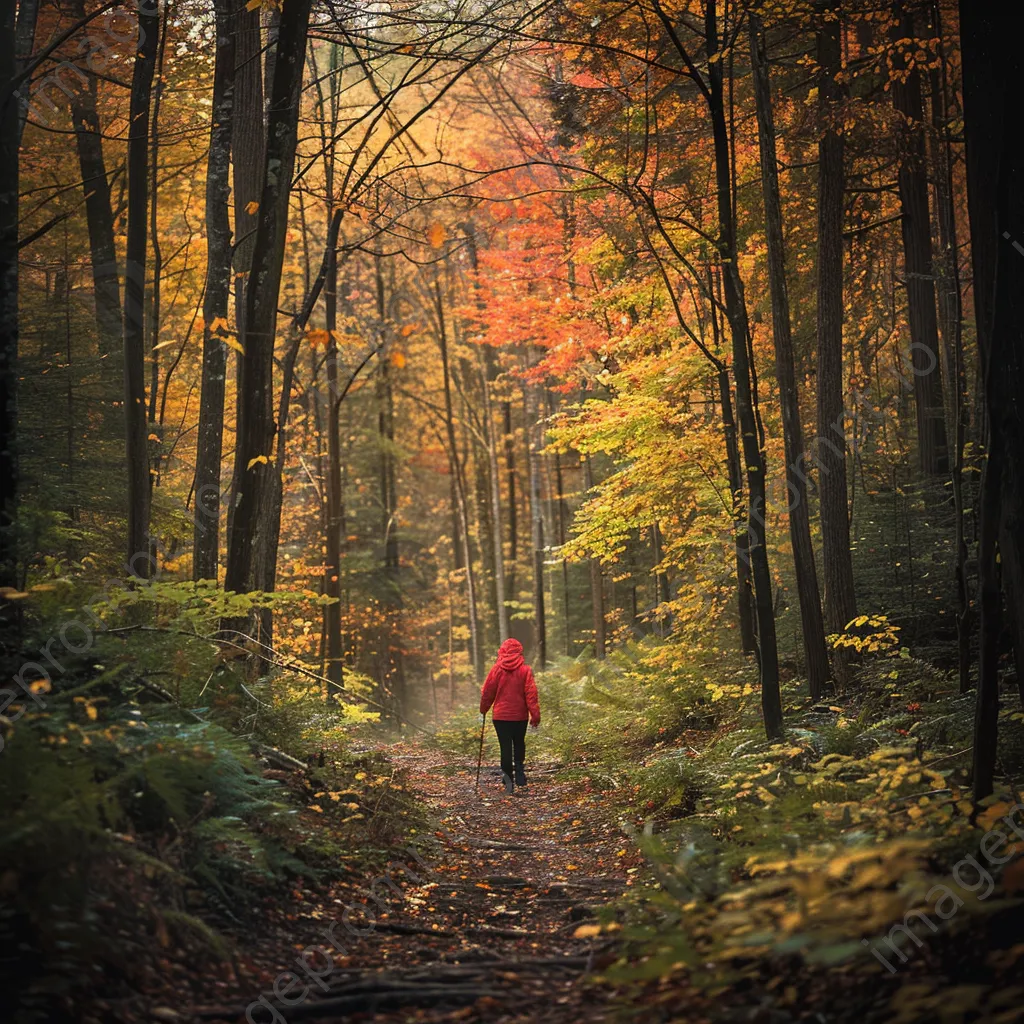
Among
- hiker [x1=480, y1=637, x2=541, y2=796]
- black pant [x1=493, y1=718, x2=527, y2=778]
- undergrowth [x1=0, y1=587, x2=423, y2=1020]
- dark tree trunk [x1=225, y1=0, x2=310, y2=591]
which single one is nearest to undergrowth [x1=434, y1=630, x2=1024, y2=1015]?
black pant [x1=493, y1=718, x2=527, y2=778]

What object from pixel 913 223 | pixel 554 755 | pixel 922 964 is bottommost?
pixel 554 755

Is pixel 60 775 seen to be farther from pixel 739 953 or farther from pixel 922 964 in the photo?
pixel 922 964

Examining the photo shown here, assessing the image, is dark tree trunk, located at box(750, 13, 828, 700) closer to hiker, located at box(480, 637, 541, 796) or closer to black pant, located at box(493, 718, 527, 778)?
hiker, located at box(480, 637, 541, 796)

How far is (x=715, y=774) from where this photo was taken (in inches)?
302

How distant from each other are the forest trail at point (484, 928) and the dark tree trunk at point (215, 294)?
3893 mm

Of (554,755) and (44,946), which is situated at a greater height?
(44,946)

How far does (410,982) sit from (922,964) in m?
2.09

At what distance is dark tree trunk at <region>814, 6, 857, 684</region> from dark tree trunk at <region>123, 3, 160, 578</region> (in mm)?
7339

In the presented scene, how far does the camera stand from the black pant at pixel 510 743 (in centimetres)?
1128

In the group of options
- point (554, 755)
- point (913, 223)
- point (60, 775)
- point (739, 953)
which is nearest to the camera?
point (739, 953)

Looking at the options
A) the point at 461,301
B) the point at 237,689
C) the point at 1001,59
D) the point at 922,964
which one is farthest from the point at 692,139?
the point at 461,301

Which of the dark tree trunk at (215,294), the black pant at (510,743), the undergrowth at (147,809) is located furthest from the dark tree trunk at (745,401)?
the dark tree trunk at (215,294)

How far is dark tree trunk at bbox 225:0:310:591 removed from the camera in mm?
7758

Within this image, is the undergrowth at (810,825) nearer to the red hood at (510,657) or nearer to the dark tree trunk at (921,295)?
the red hood at (510,657)
